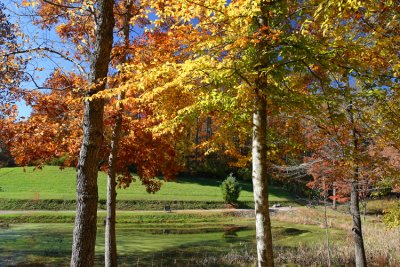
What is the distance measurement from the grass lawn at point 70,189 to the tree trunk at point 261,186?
29245 mm

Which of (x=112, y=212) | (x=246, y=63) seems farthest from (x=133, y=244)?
(x=246, y=63)

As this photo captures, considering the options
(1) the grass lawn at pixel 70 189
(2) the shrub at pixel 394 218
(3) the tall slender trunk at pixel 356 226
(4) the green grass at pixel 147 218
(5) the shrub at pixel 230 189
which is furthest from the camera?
(5) the shrub at pixel 230 189

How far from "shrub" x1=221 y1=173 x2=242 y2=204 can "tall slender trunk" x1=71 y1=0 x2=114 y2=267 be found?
30.8 m

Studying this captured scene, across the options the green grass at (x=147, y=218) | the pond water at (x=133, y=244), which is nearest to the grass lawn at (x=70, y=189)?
the green grass at (x=147, y=218)

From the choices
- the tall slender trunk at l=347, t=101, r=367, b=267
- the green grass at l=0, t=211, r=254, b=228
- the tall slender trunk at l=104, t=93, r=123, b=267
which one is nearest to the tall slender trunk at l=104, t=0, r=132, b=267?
the tall slender trunk at l=104, t=93, r=123, b=267

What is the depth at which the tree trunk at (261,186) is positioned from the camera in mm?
6224

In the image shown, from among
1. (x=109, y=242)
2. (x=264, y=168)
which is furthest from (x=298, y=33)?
(x=109, y=242)

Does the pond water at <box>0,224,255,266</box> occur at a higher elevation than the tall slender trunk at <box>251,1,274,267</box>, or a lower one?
lower

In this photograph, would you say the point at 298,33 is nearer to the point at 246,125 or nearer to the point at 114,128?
the point at 246,125

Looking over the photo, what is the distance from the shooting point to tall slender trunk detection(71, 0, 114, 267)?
519cm

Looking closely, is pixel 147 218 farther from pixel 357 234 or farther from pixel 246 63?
pixel 246 63

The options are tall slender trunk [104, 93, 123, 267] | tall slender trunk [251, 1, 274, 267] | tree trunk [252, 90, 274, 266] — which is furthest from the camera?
tall slender trunk [104, 93, 123, 267]

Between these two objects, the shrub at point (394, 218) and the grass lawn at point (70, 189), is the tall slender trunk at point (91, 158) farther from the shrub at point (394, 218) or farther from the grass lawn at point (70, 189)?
the grass lawn at point (70, 189)

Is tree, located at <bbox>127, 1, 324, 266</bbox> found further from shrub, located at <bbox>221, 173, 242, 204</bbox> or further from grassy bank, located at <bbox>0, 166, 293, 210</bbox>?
shrub, located at <bbox>221, 173, 242, 204</bbox>
